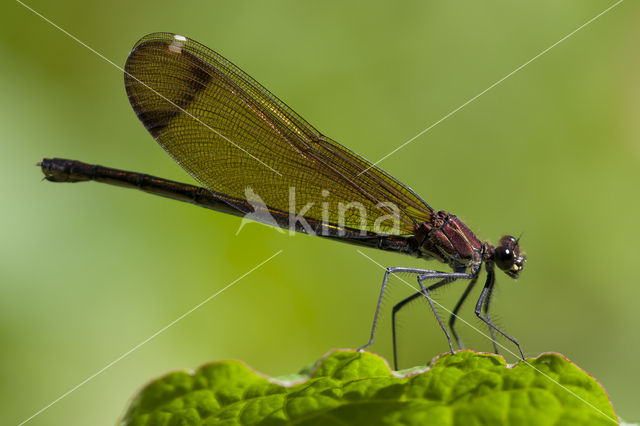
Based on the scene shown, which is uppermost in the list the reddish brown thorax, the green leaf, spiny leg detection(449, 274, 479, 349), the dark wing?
the dark wing

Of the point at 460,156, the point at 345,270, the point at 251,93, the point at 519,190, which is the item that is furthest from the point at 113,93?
the point at 519,190

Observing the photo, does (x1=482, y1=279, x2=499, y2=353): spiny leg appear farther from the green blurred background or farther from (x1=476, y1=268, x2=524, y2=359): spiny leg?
the green blurred background

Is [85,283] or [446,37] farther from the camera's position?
[446,37]

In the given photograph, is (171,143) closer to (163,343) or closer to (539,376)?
(163,343)

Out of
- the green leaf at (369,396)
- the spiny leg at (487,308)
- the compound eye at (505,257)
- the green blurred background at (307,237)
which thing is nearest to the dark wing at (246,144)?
the green blurred background at (307,237)

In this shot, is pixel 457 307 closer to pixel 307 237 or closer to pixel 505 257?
pixel 505 257

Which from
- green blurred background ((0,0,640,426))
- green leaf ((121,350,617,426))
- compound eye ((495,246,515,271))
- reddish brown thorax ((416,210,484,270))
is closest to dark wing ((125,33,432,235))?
reddish brown thorax ((416,210,484,270))
